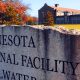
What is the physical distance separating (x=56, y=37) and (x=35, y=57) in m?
0.75

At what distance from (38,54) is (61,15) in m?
73.2

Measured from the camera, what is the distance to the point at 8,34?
730 centimetres

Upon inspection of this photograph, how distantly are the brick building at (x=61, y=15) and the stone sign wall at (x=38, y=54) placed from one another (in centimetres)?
6193

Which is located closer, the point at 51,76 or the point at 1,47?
the point at 51,76

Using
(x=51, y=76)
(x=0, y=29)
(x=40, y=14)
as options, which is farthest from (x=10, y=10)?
(x=40, y=14)

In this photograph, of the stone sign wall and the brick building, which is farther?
the brick building

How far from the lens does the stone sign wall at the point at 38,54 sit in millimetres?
5930

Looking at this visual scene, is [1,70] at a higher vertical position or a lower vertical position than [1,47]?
lower

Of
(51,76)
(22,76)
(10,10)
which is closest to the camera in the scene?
(51,76)

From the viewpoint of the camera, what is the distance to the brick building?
237 ft

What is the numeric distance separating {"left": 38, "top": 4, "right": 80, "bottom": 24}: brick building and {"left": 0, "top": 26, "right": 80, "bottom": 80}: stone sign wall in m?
61.9

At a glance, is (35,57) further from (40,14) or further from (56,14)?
(40,14)

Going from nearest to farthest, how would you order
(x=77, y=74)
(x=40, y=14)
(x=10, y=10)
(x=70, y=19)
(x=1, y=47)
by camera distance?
(x=77, y=74)
(x=1, y=47)
(x=10, y=10)
(x=70, y=19)
(x=40, y=14)

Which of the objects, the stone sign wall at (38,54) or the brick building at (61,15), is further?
the brick building at (61,15)
